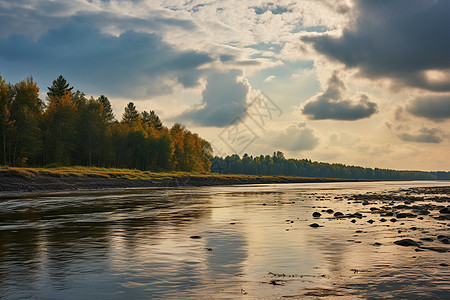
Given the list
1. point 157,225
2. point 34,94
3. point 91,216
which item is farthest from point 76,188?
point 157,225

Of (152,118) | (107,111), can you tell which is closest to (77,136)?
(107,111)

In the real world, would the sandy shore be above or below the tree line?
below

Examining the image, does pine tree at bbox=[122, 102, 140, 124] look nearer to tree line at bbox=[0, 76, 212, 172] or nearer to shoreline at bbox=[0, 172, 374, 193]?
tree line at bbox=[0, 76, 212, 172]

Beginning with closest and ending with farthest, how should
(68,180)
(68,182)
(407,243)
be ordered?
1. (407,243)
2. (68,182)
3. (68,180)

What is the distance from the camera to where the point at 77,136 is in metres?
112

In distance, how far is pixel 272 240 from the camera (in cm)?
1839

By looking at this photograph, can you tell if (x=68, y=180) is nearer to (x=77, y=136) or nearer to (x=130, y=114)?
(x=77, y=136)

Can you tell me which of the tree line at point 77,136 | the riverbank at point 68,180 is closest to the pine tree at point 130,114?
the tree line at point 77,136

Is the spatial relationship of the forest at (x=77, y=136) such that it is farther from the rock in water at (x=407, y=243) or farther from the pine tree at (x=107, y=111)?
→ the rock in water at (x=407, y=243)

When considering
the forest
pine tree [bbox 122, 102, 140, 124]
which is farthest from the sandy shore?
pine tree [bbox 122, 102, 140, 124]

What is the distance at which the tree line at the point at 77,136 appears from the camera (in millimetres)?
86312

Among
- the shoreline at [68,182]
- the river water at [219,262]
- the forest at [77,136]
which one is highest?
the forest at [77,136]

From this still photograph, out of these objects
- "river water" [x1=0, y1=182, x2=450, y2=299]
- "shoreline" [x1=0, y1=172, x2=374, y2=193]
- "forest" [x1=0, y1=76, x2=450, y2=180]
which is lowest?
"river water" [x1=0, y1=182, x2=450, y2=299]

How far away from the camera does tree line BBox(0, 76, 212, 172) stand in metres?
86.3
